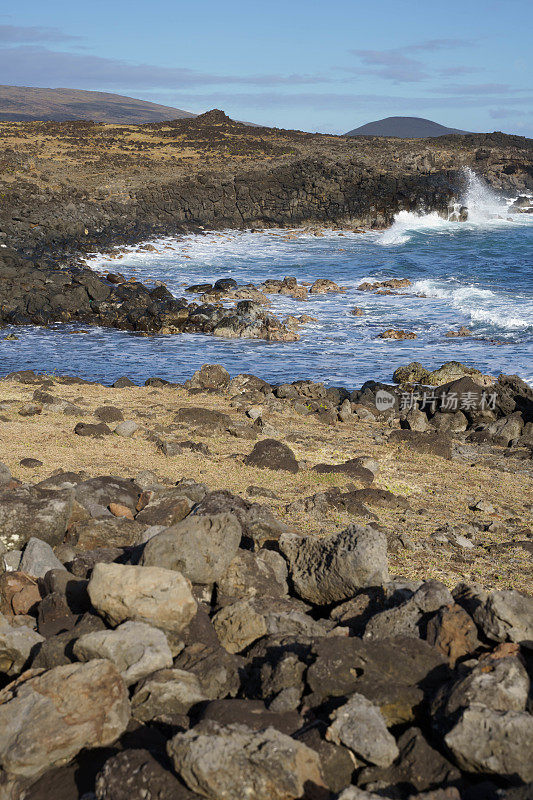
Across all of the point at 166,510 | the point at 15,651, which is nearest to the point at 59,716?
the point at 15,651

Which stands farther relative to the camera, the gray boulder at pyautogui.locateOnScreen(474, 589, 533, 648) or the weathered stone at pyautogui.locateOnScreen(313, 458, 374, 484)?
the weathered stone at pyautogui.locateOnScreen(313, 458, 374, 484)

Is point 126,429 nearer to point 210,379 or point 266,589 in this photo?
point 210,379

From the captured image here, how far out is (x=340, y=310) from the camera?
27453 millimetres

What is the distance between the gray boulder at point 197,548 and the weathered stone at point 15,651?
3.77 ft

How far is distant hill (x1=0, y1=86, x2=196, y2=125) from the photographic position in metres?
156

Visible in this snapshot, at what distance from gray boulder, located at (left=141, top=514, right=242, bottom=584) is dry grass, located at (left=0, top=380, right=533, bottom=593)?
8.31 ft

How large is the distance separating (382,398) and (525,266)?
2471cm

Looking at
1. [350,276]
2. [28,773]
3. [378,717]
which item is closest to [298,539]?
[378,717]

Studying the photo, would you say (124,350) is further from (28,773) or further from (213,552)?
(28,773)

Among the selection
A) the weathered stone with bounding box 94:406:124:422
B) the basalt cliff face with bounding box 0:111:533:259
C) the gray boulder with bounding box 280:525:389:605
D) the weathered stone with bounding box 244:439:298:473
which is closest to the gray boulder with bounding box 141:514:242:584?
the gray boulder with bounding box 280:525:389:605

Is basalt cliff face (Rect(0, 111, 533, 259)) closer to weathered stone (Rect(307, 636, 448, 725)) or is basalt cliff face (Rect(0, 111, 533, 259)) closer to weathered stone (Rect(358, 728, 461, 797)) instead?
weathered stone (Rect(307, 636, 448, 725))

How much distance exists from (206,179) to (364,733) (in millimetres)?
48107

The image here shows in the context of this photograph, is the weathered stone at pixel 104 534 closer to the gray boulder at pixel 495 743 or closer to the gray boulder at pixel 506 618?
the gray boulder at pixel 506 618

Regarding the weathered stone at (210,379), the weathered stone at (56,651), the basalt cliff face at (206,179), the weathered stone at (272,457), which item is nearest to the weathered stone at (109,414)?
the weathered stone at (272,457)
